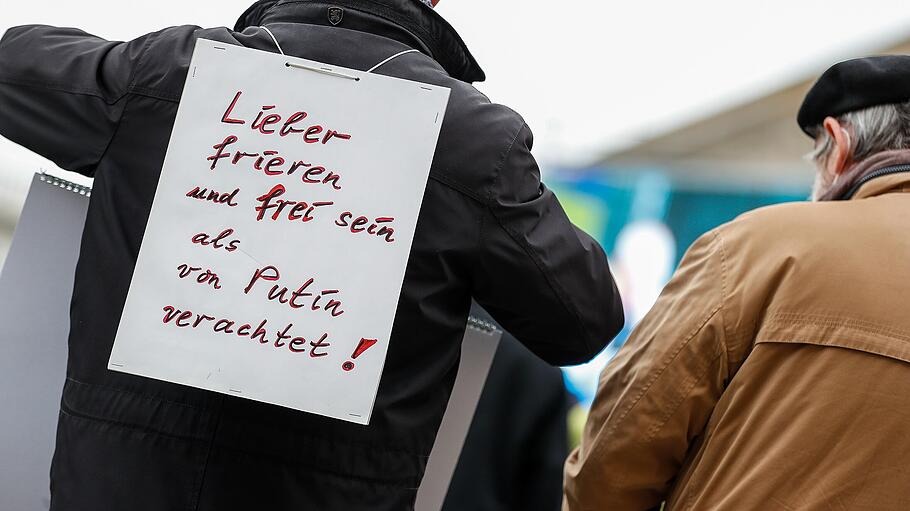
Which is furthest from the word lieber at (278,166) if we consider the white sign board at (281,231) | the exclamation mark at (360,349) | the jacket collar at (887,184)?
the jacket collar at (887,184)

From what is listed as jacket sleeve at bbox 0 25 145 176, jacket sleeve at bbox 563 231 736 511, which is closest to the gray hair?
jacket sleeve at bbox 563 231 736 511

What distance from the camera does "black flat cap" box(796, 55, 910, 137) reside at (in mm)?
1927

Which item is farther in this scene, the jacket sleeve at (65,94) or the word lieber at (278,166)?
the jacket sleeve at (65,94)

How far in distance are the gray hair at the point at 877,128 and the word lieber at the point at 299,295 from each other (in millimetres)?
Answer: 1166

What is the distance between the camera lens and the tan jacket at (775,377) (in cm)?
167

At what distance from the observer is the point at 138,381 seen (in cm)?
147

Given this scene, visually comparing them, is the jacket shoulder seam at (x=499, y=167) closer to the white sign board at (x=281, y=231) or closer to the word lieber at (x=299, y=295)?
the white sign board at (x=281, y=231)

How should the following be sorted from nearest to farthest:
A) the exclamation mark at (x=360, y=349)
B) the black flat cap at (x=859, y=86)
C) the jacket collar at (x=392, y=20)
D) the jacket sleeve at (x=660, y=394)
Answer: the exclamation mark at (x=360, y=349) → the jacket collar at (x=392, y=20) → the jacket sleeve at (x=660, y=394) → the black flat cap at (x=859, y=86)

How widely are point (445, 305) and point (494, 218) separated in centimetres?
16

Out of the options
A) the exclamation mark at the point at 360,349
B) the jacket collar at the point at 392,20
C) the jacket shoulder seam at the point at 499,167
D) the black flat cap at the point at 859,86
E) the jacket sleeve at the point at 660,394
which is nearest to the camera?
the exclamation mark at the point at 360,349

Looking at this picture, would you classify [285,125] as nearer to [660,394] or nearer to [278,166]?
[278,166]

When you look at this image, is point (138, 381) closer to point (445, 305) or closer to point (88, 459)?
point (88, 459)

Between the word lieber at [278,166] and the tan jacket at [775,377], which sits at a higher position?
the word lieber at [278,166]

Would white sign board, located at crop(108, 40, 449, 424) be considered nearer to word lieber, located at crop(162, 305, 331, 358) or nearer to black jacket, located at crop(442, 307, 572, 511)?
word lieber, located at crop(162, 305, 331, 358)
